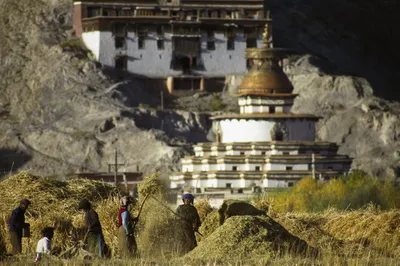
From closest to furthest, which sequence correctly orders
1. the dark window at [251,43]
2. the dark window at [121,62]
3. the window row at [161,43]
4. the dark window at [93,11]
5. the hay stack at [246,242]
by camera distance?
the hay stack at [246,242] → the dark window at [121,62] → the window row at [161,43] → the dark window at [93,11] → the dark window at [251,43]

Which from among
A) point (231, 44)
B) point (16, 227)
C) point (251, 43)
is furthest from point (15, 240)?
point (251, 43)

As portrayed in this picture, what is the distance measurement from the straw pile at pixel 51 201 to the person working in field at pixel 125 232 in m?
2.07

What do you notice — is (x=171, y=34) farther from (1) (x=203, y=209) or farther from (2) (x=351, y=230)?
(2) (x=351, y=230)

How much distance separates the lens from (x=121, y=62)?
12794 centimetres

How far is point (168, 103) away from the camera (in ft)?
412

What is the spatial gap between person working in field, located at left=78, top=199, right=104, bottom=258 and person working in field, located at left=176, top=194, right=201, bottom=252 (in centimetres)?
313

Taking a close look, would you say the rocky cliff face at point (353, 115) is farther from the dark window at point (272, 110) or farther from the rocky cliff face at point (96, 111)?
the dark window at point (272, 110)

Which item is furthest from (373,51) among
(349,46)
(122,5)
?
(122,5)

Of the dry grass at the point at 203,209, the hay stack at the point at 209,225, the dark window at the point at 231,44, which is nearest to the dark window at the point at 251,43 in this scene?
the dark window at the point at 231,44

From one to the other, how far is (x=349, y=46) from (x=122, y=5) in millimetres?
23152

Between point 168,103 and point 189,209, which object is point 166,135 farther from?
point 189,209

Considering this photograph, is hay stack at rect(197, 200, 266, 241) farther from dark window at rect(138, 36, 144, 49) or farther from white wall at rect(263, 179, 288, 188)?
dark window at rect(138, 36, 144, 49)

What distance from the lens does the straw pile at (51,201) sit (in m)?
49.5

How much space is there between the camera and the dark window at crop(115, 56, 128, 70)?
127625 millimetres
